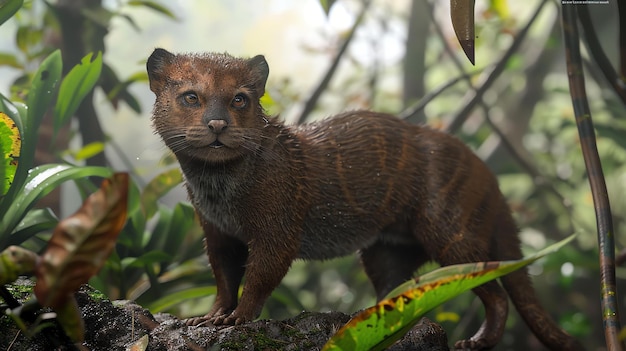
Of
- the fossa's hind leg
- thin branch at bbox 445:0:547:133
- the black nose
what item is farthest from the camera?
thin branch at bbox 445:0:547:133

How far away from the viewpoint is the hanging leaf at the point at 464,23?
159 cm

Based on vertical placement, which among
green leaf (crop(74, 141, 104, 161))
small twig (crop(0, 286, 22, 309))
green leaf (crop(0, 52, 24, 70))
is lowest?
small twig (crop(0, 286, 22, 309))

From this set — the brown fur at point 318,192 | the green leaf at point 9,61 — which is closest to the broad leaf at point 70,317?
the brown fur at point 318,192

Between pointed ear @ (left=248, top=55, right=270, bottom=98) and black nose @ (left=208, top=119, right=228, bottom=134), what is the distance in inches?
10.0

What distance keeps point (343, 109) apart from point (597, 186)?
1.25m

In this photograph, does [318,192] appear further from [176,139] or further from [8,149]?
[8,149]

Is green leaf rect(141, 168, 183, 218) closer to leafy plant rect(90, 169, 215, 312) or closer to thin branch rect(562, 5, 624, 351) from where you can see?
leafy plant rect(90, 169, 215, 312)

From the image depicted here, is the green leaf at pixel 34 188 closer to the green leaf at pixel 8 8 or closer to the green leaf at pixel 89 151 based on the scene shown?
the green leaf at pixel 8 8

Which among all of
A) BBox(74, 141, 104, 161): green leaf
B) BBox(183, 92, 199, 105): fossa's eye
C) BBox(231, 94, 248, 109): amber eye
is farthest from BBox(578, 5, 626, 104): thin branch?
BBox(74, 141, 104, 161): green leaf

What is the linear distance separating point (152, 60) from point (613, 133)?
2521 millimetres

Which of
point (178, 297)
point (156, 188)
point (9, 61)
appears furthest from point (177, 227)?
point (9, 61)

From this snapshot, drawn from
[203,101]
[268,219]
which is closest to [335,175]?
[268,219]

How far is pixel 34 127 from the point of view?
2250 millimetres

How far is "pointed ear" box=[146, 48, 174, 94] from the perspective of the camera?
1957 mm
